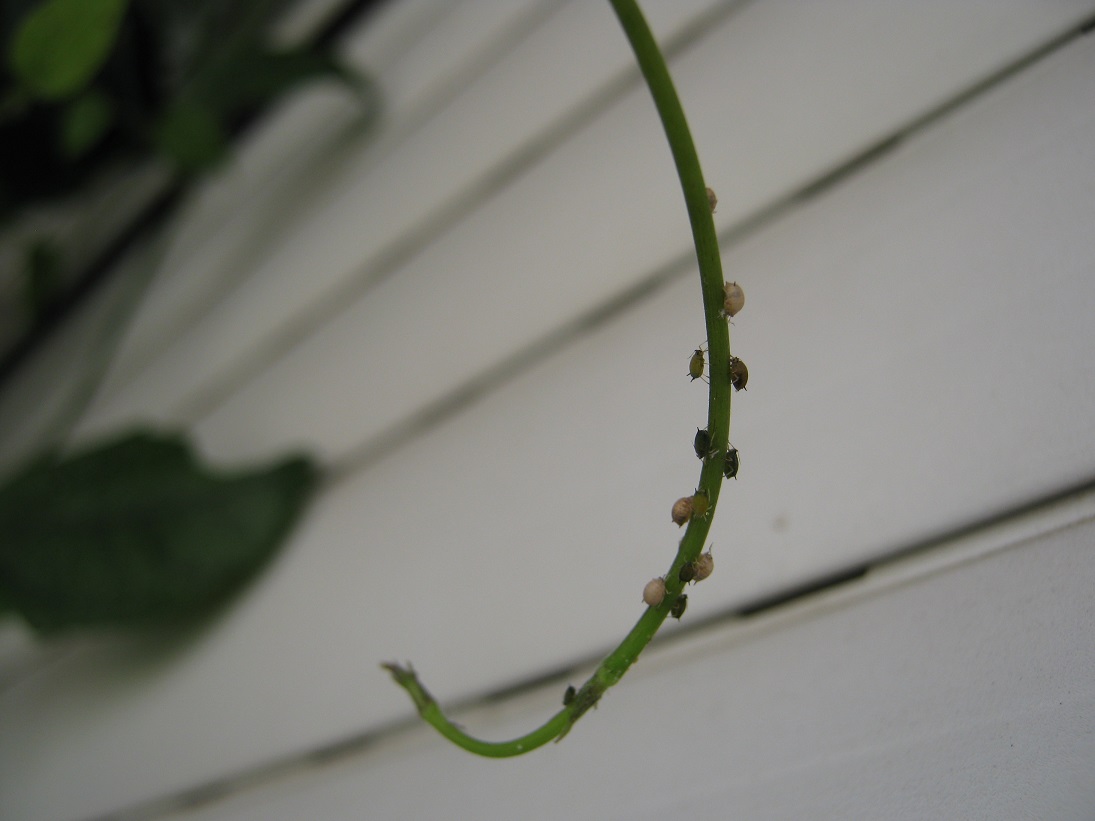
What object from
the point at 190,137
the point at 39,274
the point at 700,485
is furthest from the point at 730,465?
the point at 39,274

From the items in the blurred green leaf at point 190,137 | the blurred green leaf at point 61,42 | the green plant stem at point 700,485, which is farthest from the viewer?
the blurred green leaf at point 190,137

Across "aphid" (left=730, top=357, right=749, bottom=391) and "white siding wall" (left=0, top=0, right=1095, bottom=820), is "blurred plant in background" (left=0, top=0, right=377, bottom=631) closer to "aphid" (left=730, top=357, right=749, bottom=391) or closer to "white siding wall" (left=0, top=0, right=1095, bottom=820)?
"white siding wall" (left=0, top=0, right=1095, bottom=820)

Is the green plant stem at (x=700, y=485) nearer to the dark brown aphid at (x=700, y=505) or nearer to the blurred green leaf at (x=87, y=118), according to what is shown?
the dark brown aphid at (x=700, y=505)

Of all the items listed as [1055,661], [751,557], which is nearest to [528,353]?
[751,557]

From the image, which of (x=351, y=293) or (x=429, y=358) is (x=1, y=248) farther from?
(x=429, y=358)

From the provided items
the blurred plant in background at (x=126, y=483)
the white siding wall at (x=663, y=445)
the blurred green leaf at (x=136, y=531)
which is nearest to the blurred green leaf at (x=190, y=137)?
the blurred plant in background at (x=126, y=483)

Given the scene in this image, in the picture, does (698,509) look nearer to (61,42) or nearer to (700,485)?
(700,485)

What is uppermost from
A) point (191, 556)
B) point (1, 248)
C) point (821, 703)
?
point (1, 248)
